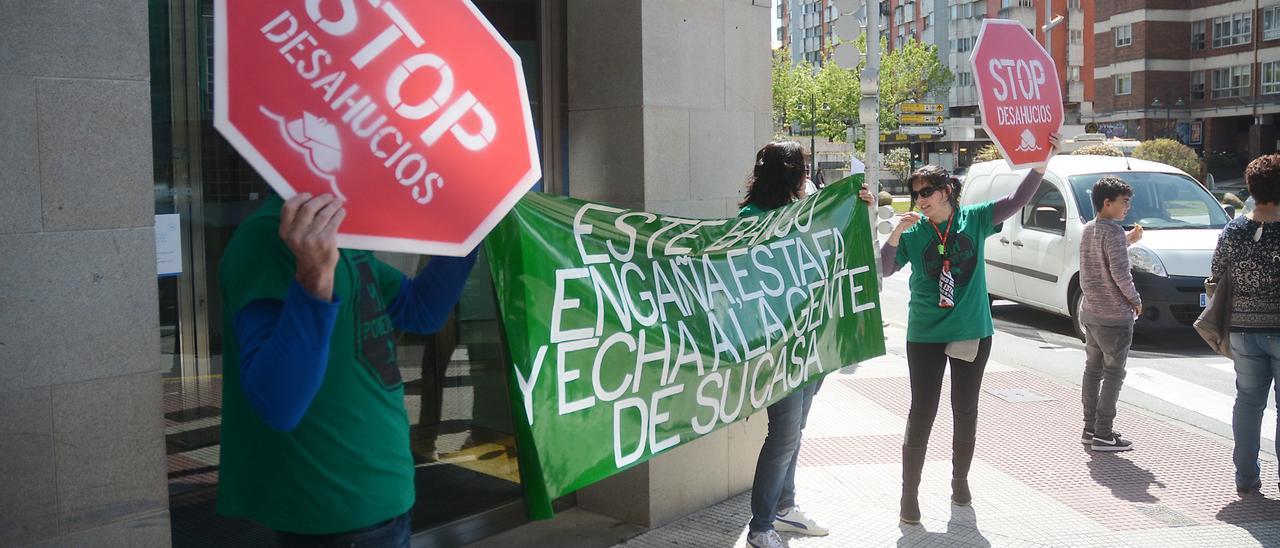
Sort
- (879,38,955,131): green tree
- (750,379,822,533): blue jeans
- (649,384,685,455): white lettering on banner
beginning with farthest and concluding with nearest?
(879,38,955,131): green tree → (750,379,822,533): blue jeans → (649,384,685,455): white lettering on banner

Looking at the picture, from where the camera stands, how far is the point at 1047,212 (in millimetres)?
12789

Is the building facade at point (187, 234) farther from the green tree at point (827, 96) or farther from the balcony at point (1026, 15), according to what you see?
the green tree at point (827, 96)

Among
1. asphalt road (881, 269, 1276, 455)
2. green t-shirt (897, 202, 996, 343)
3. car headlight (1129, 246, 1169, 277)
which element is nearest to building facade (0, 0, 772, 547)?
green t-shirt (897, 202, 996, 343)

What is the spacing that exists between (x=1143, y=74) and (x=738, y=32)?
66375 mm

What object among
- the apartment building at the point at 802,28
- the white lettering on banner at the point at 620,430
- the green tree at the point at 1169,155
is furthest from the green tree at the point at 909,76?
the white lettering on banner at the point at 620,430

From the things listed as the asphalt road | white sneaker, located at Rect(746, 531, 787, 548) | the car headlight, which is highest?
the car headlight

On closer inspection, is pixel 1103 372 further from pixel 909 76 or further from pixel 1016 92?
pixel 909 76

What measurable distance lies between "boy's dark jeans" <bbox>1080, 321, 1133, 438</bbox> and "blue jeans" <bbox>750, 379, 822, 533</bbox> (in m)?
3.07

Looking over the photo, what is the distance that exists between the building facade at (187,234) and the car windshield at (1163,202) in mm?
7712

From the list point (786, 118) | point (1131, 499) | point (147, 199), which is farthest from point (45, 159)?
point (786, 118)

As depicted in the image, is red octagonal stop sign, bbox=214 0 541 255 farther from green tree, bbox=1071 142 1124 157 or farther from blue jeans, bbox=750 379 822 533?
green tree, bbox=1071 142 1124 157

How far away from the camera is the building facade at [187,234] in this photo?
3.13m

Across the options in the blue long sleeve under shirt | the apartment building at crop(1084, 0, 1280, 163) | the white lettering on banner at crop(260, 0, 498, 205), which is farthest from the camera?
the apartment building at crop(1084, 0, 1280, 163)

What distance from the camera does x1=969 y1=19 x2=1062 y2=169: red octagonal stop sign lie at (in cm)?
530
